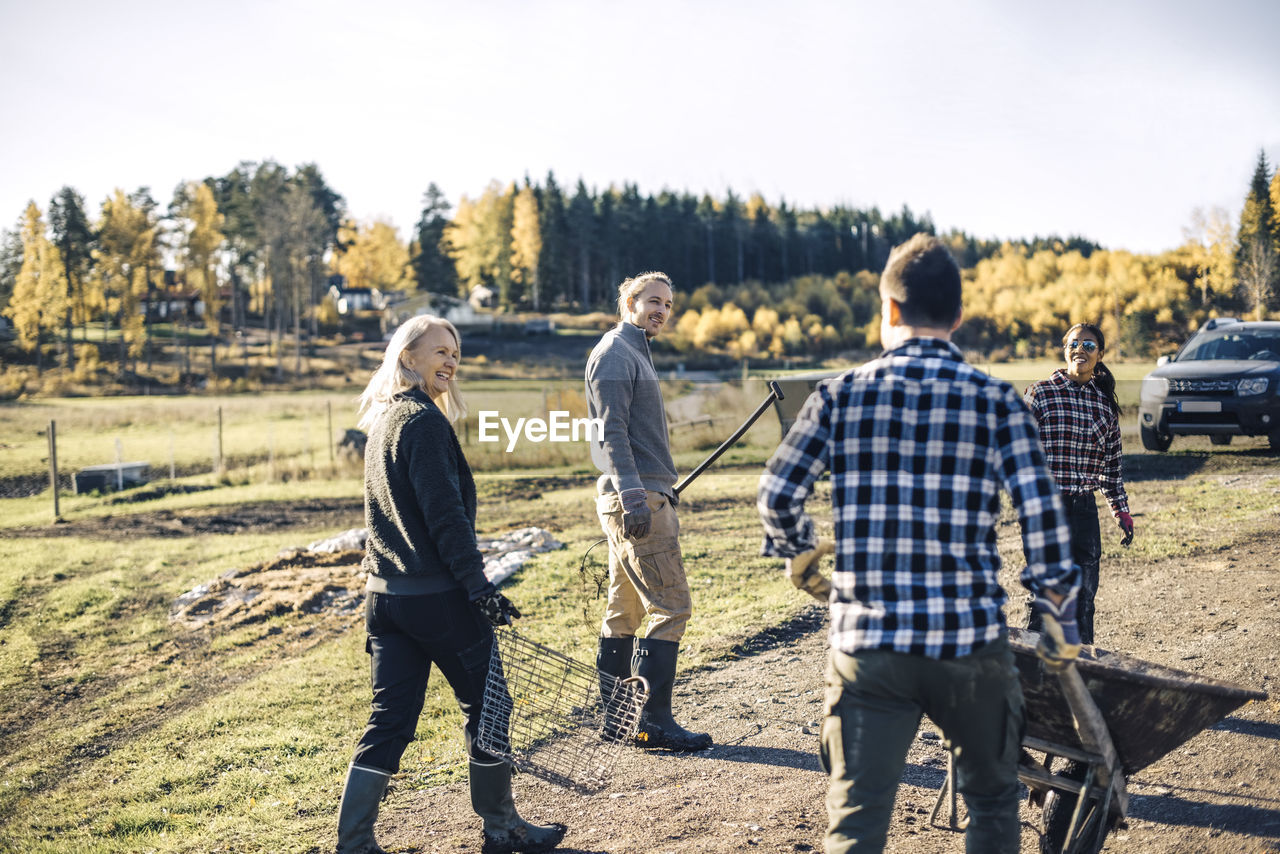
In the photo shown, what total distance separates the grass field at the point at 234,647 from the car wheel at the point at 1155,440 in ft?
1.05

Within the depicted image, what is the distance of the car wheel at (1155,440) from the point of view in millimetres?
12734

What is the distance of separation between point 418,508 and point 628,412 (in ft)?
4.90

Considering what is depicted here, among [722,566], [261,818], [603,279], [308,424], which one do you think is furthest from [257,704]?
[603,279]

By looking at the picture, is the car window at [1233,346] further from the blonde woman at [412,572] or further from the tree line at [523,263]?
the blonde woman at [412,572]

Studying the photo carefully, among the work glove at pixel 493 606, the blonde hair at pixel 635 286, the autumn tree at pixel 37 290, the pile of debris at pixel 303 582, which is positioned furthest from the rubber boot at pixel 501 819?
the autumn tree at pixel 37 290

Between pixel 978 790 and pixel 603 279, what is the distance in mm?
74822

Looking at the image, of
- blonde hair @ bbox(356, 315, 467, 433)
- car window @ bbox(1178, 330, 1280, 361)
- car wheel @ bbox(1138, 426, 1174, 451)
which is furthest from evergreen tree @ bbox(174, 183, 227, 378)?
blonde hair @ bbox(356, 315, 467, 433)

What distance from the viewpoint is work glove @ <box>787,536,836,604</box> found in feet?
8.35

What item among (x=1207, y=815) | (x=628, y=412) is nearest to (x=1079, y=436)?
(x=1207, y=815)

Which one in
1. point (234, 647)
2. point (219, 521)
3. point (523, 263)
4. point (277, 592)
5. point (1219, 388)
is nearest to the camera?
point (234, 647)

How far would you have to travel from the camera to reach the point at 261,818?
4.50m

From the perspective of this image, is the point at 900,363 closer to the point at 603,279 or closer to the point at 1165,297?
the point at 1165,297

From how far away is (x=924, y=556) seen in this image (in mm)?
2225

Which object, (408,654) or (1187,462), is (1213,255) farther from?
(408,654)
